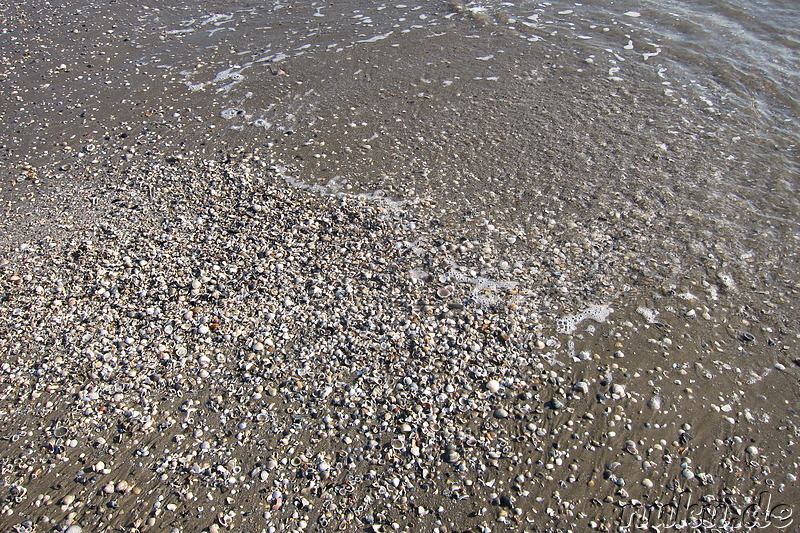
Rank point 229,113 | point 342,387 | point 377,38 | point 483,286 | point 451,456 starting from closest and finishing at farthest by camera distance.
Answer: point 451,456 → point 342,387 → point 483,286 → point 229,113 → point 377,38

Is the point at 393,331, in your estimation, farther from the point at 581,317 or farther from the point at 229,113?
the point at 229,113

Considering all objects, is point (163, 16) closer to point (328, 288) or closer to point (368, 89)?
point (368, 89)

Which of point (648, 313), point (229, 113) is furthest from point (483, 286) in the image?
point (229, 113)

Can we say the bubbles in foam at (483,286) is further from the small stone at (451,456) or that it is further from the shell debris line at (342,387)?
the small stone at (451,456)

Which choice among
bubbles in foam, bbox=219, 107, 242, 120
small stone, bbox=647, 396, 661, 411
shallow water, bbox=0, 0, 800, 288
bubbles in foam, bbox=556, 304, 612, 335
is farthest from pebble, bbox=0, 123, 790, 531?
bubbles in foam, bbox=219, 107, 242, 120

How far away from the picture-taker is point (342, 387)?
6027 mm

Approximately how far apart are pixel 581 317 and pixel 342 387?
10.3ft

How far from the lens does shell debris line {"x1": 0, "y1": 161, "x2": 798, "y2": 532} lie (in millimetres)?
5160

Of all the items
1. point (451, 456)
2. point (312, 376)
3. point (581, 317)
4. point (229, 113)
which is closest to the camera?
point (451, 456)

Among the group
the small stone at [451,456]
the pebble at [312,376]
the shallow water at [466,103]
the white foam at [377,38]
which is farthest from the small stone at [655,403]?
the white foam at [377,38]

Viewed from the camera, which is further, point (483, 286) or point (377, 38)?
point (377, 38)

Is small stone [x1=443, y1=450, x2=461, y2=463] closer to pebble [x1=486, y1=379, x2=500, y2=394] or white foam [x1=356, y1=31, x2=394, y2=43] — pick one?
pebble [x1=486, y1=379, x2=500, y2=394]

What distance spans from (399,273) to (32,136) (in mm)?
7804

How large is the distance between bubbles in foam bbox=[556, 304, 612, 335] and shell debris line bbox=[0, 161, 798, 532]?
0.03 meters
